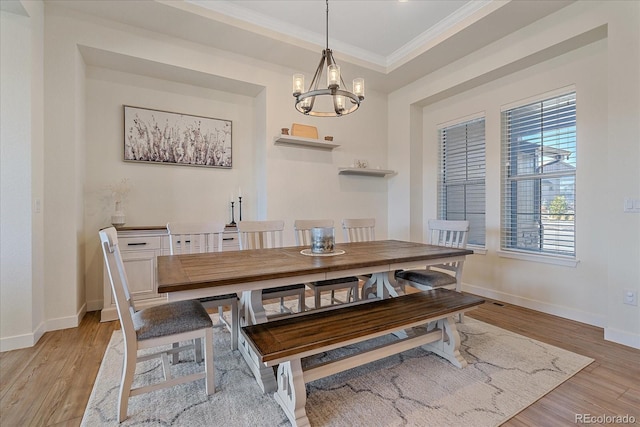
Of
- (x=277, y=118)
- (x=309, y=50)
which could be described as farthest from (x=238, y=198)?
(x=309, y=50)

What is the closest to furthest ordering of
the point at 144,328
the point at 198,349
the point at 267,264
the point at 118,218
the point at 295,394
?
the point at 295,394, the point at 144,328, the point at 267,264, the point at 198,349, the point at 118,218

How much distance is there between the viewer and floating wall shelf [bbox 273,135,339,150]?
381 cm

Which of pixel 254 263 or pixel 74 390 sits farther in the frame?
pixel 254 263

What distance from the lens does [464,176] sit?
408cm

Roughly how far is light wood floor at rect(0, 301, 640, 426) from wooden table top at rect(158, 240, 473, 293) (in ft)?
2.97

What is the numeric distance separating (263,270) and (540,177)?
10.6 feet

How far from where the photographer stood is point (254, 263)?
1.92 metres

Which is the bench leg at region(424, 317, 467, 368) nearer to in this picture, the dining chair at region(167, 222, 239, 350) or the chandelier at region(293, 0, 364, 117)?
the dining chair at region(167, 222, 239, 350)

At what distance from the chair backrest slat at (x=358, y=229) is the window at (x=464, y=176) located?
5.14 feet

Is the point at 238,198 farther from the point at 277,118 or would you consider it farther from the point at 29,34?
the point at 29,34

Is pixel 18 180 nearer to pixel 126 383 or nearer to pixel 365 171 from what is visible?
pixel 126 383

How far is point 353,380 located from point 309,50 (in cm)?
349

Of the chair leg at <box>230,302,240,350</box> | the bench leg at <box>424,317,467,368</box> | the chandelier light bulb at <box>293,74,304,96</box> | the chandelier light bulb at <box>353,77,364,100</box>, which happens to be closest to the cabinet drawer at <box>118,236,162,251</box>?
the chair leg at <box>230,302,240,350</box>
